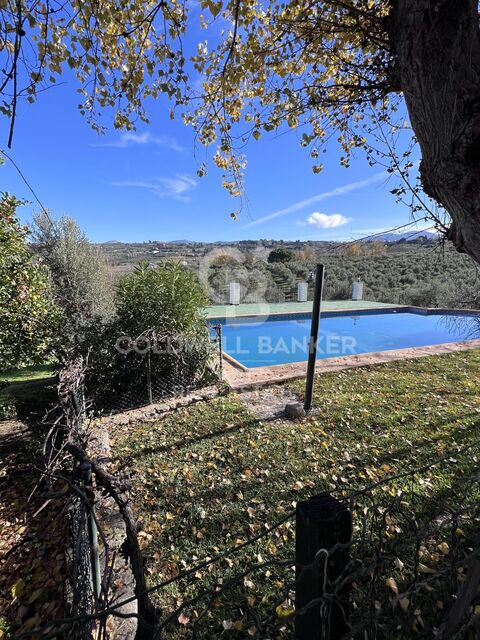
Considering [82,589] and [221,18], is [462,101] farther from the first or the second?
[82,589]

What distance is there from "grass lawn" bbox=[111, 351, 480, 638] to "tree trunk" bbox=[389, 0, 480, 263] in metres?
1.19

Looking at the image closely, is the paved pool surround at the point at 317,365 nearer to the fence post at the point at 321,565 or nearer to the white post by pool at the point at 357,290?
the fence post at the point at 321,565

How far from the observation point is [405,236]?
98.4 inches

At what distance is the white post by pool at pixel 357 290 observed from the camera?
18.8 m

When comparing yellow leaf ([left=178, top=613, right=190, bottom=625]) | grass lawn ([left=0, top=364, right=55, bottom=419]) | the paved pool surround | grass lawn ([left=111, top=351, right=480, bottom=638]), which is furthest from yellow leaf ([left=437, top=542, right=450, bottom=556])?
grass lawn ([left=0, top=364, right=55, bottom=419])

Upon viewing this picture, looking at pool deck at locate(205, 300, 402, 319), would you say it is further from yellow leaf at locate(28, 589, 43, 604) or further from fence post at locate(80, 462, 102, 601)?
fence post at locate(80, 462, 102, 601)

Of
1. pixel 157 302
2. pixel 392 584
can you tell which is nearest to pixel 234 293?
pixel 157 302

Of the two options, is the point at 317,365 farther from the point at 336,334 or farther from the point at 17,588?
the point at 336,334

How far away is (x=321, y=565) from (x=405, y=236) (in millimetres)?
2441

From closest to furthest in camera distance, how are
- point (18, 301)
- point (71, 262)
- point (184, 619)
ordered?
point (184, 619) → point (18, 301) → point (71, 262)

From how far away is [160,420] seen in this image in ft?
15.1

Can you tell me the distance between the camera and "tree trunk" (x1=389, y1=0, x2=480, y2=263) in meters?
1.45

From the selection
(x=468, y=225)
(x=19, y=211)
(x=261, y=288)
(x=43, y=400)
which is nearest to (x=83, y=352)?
(x=43, y=400)

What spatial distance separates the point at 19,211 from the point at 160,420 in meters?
3.63
